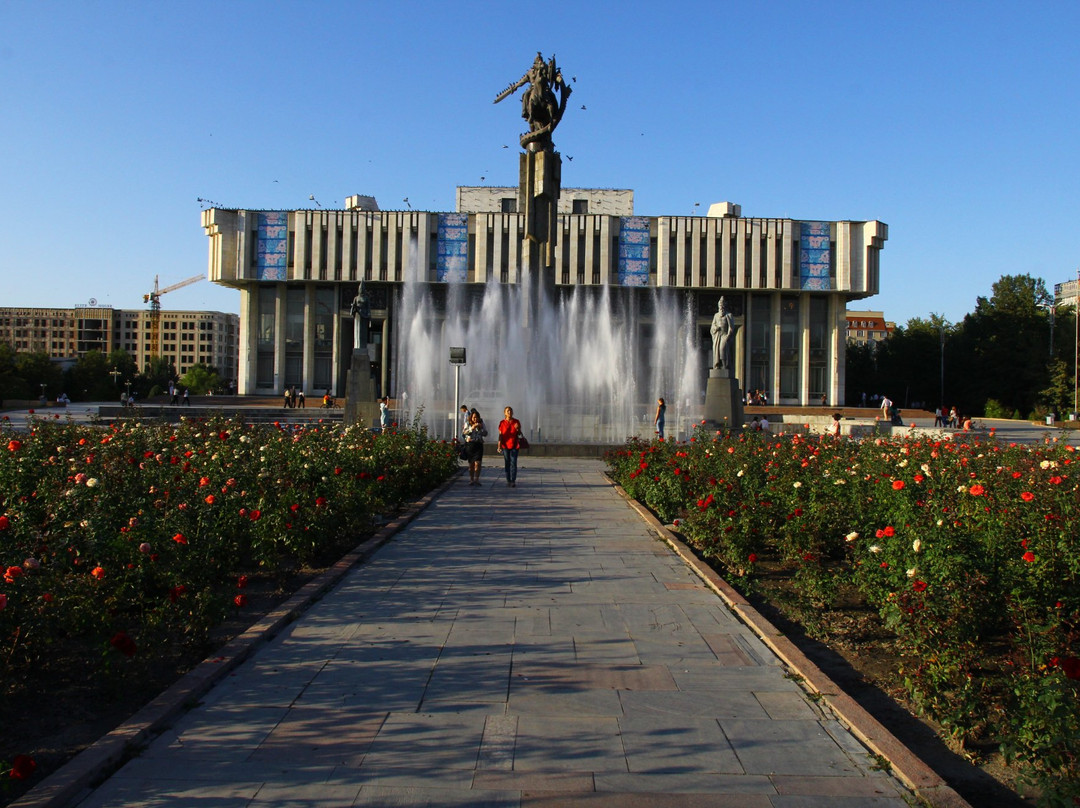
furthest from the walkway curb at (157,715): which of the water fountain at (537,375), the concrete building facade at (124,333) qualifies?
the concrete building facade at (124,333)

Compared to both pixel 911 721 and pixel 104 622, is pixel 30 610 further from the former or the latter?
pixel 911 721

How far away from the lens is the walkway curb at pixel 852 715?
356 cm

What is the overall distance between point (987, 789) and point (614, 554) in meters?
5.41

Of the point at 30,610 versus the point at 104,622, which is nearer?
the point at 30,610

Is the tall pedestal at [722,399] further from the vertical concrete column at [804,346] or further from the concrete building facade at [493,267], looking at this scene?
the vertical concrete column at [804,346]

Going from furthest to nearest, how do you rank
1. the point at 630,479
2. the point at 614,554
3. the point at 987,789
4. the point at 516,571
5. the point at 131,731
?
the point at 630,479, the point at 614,554, the point at 516,571, the point at 131,731, the point at 987,789

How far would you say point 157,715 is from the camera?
4.25m

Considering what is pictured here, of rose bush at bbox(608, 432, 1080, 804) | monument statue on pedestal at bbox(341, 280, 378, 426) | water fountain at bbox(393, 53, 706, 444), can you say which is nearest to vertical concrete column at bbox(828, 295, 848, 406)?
water fountain at bbox(393, 53, 706, 444)

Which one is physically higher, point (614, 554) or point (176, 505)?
point (176, 505)

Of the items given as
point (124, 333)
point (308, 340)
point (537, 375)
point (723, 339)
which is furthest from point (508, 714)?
point (124, 333)

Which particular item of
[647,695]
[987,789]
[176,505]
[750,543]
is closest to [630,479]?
[750,543]

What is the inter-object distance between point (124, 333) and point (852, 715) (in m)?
176

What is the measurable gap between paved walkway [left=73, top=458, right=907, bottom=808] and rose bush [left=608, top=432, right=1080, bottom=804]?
2.14ft

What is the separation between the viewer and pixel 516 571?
26.7 ft
